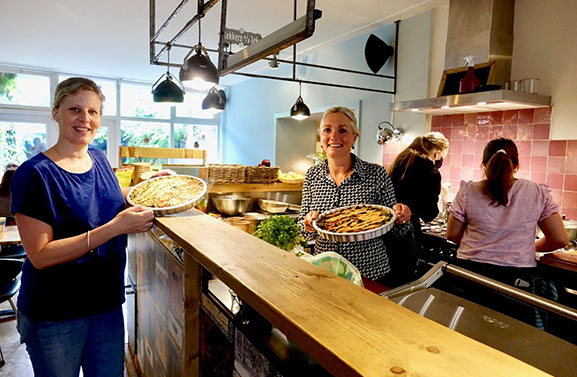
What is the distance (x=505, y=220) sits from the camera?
2.41 metres

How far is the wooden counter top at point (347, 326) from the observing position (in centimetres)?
63

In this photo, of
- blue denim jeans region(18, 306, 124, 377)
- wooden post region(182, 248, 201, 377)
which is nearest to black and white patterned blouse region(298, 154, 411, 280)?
wooden post region(182, 248, 201, 377)

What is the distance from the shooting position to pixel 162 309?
1.94 meters

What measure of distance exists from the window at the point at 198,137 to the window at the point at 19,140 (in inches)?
107

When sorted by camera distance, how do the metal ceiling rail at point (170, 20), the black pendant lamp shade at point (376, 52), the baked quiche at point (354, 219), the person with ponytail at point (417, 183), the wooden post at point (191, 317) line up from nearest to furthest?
the wooden post at point (191, 317) < the baked quiche at point (354, 219) < the metal ceiling rail at point (170, 20) < the person with ponytail at point (417, 183) < the black pendant lamp shade at point (376, 52)

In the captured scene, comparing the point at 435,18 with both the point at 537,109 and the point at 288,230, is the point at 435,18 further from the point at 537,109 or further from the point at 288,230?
the point at 288,230

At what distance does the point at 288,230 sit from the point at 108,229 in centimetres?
73

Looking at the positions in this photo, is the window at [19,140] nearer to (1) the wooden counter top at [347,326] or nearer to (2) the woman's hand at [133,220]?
(2) the woman's hand at [133,220]

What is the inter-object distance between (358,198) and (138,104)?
26.7ft

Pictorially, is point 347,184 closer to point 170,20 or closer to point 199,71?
point 199,71

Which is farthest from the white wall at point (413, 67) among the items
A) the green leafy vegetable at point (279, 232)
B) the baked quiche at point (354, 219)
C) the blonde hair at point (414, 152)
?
the green leafy vegetable at point (279, 232)

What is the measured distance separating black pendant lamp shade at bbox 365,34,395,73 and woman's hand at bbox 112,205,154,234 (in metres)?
3.93

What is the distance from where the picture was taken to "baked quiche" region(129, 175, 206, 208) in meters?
1.84

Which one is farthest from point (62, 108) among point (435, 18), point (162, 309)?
point (435, 18)
